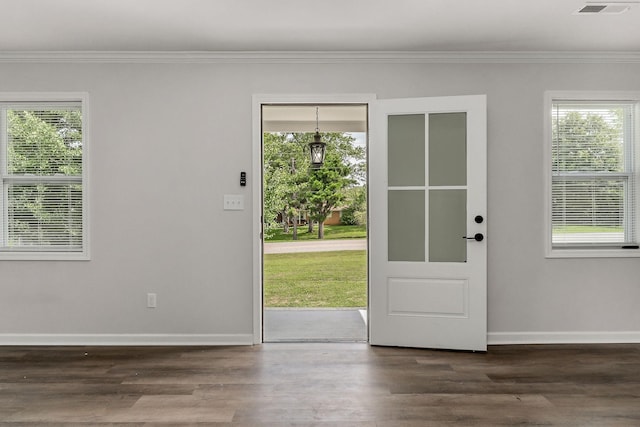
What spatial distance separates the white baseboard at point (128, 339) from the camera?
3998 mm

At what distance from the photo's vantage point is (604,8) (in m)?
3.11

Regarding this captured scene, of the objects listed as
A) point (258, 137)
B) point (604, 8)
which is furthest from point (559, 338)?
point (258, 137)

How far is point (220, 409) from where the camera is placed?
270cm

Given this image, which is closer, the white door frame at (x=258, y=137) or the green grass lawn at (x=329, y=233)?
the white door frame at (x=258, y=137)

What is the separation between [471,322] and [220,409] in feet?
6.79

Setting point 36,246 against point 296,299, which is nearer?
point 36,246

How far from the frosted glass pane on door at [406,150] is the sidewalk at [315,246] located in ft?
20.4

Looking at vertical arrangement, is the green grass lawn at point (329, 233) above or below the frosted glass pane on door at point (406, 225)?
below

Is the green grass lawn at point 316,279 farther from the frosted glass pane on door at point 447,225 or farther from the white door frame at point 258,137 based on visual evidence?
the frosted glass pane on door at point 447,225

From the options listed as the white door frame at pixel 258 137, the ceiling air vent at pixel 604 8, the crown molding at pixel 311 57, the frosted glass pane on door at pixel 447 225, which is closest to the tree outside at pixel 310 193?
the white door frame at pixel 258 137

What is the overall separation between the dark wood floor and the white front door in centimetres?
25

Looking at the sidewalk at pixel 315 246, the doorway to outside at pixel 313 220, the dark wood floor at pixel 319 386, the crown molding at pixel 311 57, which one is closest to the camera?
the dark wood floor at pixel 319 386

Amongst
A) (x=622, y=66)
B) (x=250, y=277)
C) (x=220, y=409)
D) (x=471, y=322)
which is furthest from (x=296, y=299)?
(x=622, y=66)

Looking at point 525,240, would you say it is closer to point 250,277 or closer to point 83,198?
point 250,277
